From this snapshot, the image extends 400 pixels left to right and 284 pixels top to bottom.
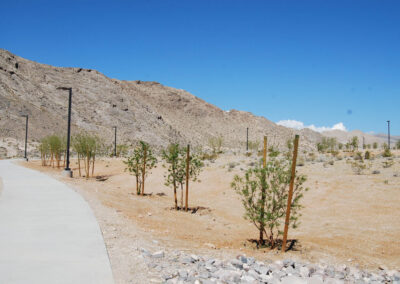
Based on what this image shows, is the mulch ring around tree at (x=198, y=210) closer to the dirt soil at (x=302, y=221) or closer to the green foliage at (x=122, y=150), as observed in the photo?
the dirt soil at (x=302, y=221)

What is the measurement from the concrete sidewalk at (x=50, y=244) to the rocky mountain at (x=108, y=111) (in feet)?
191

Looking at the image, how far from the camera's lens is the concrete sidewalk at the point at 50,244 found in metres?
5.16

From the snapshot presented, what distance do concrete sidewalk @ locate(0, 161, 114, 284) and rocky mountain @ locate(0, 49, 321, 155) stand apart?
2295 inches

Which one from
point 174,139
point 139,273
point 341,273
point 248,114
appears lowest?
point 341,273

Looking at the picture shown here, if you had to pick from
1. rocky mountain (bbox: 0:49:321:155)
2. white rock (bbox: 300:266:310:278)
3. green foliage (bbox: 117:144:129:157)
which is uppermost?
rocky mountain (bbox: 0:49:321:155)

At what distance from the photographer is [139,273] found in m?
5.71

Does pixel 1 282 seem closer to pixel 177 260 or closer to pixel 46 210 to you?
pixel 177 260

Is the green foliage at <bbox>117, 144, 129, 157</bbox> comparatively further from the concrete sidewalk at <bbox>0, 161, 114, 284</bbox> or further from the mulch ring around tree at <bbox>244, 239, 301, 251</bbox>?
the mulch ring around tree at <bbox>244, 239, 301, 251</bbox>

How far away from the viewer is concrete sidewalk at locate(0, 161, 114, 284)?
16.9 feet

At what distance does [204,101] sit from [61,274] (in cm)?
12789

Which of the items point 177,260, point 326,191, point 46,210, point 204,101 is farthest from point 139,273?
point 204,101

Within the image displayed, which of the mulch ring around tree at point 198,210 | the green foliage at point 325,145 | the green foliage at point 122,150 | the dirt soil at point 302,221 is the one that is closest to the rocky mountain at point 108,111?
the green foliage at point 122,150

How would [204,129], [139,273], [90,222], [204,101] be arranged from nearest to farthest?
[139,273]
[90,222]
[204,129]
[204,101]

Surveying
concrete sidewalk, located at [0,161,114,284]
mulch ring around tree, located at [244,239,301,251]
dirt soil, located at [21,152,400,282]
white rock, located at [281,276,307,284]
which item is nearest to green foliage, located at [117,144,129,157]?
dirt soil, located at [21,152,400,282]
